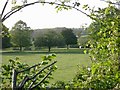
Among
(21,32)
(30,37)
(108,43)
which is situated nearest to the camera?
(108,43)

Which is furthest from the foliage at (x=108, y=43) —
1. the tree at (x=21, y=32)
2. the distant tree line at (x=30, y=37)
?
the distant tree line at (x=30, y=37)

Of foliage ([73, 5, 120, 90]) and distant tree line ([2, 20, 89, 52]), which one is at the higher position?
distant tree line ([2, 20, 89, 52])

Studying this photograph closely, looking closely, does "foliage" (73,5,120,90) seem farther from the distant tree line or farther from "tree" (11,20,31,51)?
the distant tree line

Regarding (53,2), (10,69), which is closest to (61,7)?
(53,2)

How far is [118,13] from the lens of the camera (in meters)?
2.47

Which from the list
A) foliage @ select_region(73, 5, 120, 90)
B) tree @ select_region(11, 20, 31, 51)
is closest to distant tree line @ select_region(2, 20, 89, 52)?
tree @ select_region(11, 20, 31, 51)

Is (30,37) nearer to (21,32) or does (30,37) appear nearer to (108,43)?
(21,32)

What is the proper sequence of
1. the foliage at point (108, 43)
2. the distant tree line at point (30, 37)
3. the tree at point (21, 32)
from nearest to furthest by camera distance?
the foliage at point (108, 43) → the tree at point (21, 32) → the distant tree line at point (30, 37)

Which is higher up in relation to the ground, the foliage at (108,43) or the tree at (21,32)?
the tree at (21,32)

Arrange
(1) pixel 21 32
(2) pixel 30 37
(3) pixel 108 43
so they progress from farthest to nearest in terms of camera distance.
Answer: (1) pixel 21 32, (2) pixel 30 37, (3) pixel 108 43

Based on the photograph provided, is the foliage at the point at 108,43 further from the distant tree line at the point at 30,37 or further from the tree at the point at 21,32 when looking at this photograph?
the distant tree line at the point at 30,37

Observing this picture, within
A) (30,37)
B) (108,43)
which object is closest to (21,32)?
(30,37)

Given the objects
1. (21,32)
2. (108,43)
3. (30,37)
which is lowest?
(108,43)

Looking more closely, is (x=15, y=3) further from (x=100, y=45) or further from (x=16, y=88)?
(x=16, y=88)
